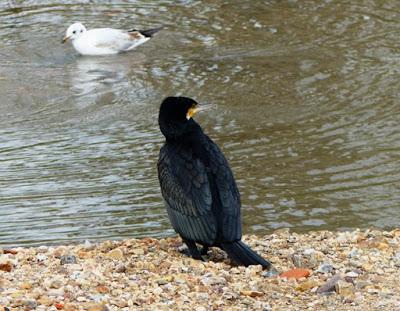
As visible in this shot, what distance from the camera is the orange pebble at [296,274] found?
22.4 ft

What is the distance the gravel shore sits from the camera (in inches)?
246

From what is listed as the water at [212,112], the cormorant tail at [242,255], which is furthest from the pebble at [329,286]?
the water at [212,112]

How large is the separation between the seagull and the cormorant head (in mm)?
8233

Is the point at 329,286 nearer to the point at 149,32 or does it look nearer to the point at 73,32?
the point at 73,32

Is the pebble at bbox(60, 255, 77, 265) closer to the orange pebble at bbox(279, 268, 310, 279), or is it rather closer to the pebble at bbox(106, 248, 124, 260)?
the pebble at bbox(106, 248, 124, 260)

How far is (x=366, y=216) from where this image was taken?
9.40 m

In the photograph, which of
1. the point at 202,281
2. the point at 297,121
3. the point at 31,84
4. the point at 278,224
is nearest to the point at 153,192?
the point at 278,224

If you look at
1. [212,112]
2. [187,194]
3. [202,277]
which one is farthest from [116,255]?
[212,112]

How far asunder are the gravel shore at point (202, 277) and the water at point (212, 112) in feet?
4.89

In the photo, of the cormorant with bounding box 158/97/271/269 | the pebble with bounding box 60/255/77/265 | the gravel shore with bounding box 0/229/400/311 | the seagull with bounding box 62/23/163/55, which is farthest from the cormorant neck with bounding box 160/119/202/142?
the seagull with bounding box 62/23/163/55

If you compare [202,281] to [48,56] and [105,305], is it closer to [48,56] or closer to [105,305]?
[105,305]

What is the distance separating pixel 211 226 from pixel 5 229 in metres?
2.68

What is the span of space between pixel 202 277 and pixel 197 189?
749mm

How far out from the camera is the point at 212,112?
12.6 metres
